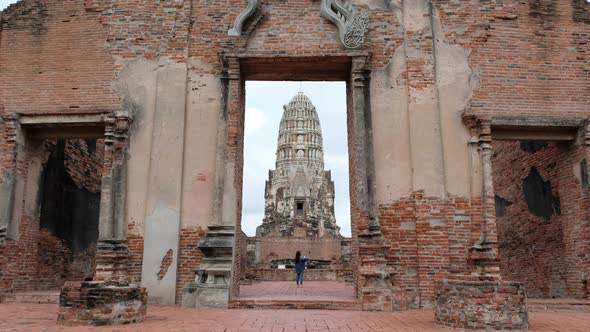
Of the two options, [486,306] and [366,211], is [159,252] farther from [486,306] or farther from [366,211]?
[486,306]

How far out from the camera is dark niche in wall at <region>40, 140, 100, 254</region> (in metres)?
12.4

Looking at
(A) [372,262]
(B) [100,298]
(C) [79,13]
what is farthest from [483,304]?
(C) [79,13]

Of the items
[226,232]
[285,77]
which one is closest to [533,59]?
[285,77]

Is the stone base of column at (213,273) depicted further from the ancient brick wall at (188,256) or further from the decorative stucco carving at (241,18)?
the decorative stucco carving at (241,18)

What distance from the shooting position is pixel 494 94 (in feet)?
35.1

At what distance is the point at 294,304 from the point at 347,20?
5876 mm

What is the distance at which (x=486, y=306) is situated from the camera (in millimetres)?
6621

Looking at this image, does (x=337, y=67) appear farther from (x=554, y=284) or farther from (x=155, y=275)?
(x=554, y=284)

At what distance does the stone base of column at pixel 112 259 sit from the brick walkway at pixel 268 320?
1086 millimetres

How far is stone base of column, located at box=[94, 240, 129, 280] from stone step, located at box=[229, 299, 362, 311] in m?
2.41

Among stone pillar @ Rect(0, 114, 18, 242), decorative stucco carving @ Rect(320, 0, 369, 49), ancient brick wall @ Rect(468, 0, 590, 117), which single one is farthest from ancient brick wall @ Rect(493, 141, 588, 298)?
stone pillar @ Rect(0, 114, 18, 242)

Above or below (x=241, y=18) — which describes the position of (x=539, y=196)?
below

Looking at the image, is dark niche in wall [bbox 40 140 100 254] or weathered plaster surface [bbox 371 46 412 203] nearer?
weathered plaster surface [bbox 371 46 412 203]

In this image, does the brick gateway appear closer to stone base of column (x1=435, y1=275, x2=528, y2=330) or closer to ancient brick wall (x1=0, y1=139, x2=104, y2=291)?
ancient brick wall (x1=0, y1=139, x2=104, y2=291)
